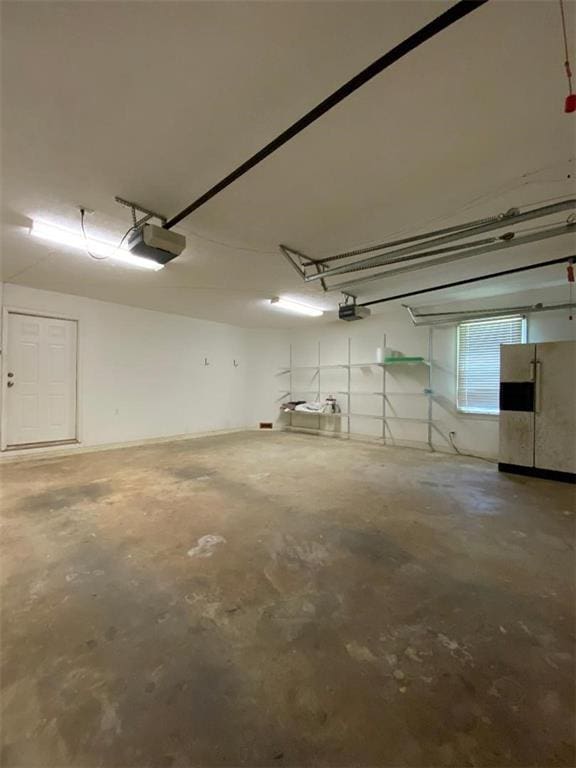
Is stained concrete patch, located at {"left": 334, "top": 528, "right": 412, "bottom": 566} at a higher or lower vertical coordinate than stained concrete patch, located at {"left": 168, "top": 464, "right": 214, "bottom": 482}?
higher

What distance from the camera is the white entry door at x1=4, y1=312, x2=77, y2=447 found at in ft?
16.2

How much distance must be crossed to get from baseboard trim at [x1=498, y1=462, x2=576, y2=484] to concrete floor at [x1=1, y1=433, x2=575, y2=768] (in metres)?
1.11

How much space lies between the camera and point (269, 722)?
47.7 inches

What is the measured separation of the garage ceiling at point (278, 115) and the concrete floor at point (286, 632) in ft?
8.71

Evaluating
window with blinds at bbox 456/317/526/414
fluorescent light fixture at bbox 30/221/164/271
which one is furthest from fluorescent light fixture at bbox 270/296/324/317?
window with blinds at bbox 456/317/526/414

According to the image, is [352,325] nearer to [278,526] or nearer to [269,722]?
[278,526]

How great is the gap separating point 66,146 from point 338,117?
1628mm

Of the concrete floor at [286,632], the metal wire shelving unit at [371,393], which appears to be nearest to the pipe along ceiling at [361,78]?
the concrete floor at [286,632]

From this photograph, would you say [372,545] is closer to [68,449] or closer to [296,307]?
[296,307]

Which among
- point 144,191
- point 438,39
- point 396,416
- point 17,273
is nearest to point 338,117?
point 438,39

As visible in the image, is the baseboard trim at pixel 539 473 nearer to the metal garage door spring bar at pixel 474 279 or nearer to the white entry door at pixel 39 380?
the metal garage door spring bar at pixel 474 279

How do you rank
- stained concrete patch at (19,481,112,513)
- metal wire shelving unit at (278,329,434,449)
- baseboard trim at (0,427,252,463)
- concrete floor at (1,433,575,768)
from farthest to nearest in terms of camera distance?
metal wire shelving unit at (278,329,434,449), baseboard trim at (0,427,252,463), stained concrete patch at (19,481,112,513), concrete floor at (1,433,575,768)

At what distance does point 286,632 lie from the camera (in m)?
1.64

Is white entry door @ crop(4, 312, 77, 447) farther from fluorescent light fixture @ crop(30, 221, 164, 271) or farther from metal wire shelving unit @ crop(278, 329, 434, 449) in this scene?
metal wire shelving unit @ crop(278, 329, 434, 449)
